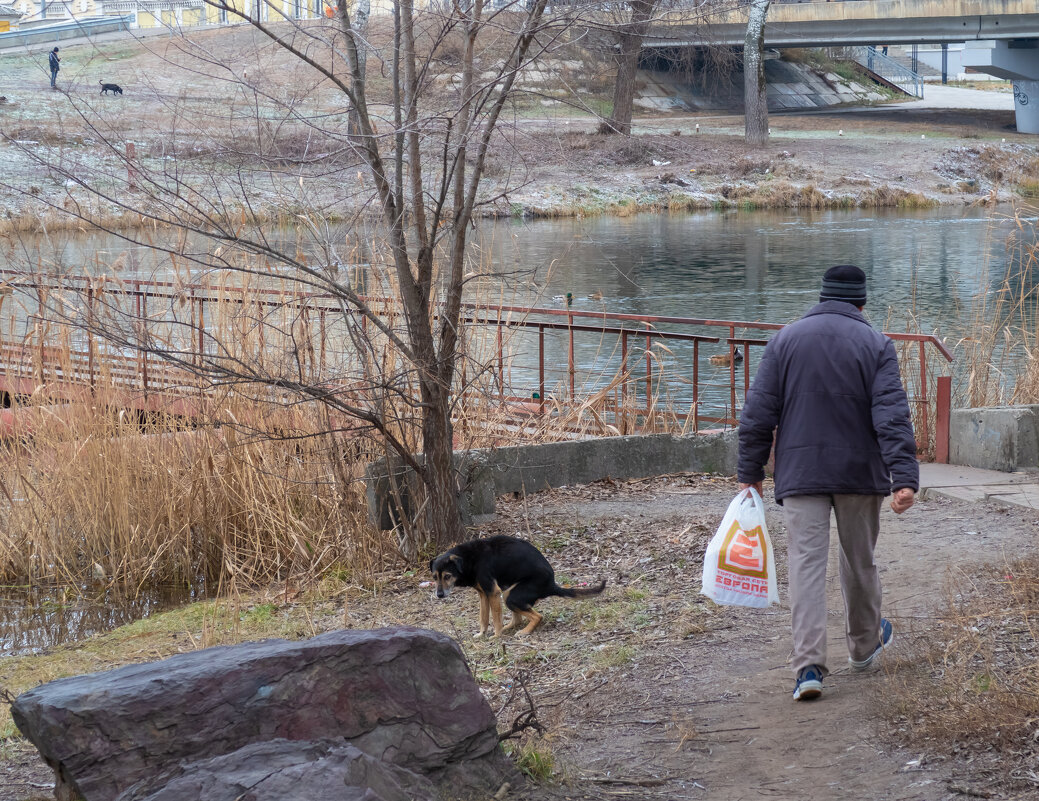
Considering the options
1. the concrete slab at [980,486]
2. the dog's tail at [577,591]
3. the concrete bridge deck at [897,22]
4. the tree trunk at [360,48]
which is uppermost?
the concrete bridge deck at [897,22]

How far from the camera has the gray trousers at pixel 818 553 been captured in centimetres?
434

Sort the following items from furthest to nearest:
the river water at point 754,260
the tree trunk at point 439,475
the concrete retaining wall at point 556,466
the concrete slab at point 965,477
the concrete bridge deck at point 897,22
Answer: the concrete bridge deck at point 897,22 < the river water at point 754,260 < the concrete slab at point 965,477 < the concrete retaining wall at point 556,466 < the tree trunk at point 439,475

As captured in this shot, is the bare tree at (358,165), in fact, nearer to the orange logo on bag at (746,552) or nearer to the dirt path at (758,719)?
the dirt path at (758,719)

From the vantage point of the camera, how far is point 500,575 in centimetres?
571

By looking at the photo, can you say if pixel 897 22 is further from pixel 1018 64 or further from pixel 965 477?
pixel 965 477

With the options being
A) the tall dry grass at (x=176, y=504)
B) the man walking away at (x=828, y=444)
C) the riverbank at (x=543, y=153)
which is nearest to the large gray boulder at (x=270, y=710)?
the man walking away at (x=828, y=444)

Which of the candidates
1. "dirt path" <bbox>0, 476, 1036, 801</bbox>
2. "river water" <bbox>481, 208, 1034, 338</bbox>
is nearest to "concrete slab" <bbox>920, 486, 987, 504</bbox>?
"dirt path" <bbox>0, 476, 1036, 801</bbox>

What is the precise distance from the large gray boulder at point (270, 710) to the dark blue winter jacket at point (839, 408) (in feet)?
5.25

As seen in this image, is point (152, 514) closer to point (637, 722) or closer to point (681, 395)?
point (637, 722)

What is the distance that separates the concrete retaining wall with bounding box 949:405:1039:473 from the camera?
812cm

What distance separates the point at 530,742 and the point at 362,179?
147 inches

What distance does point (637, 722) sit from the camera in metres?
4.45

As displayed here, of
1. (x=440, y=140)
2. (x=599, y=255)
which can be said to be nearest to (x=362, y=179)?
(x=440, y=140)

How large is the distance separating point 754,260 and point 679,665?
2151cm
